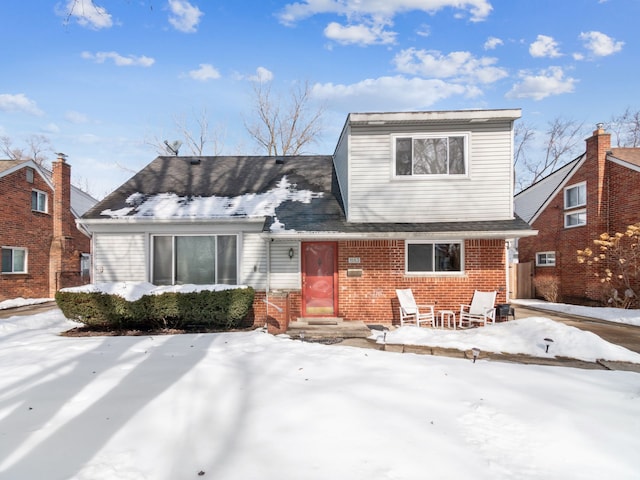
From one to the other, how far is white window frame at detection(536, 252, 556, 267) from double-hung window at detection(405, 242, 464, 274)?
9956mm

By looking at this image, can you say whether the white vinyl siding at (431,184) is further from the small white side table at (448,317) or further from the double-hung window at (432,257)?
the small white side table at (448,317)

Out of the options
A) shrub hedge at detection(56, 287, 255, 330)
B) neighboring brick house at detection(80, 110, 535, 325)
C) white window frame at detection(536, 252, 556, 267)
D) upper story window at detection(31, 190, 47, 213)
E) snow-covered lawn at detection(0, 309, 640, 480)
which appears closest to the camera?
snow-covered lawn at detection(0, 309, 640, 480)

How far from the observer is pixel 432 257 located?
29.8 ft

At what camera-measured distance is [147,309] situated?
8.15m

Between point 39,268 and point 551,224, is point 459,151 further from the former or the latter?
point 39,268

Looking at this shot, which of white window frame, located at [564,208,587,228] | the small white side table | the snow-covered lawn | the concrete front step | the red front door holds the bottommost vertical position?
the concrete front step

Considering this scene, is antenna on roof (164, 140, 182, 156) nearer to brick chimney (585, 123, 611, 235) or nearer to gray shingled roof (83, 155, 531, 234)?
gray shingled roof (83, 155, 531, 234)

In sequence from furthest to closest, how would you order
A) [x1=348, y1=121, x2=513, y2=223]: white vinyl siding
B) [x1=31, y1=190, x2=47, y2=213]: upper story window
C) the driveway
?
[x1=31, y1=190, x2=47, y2=213]: upper story window < [x1=348, y1=121, x2=513, y2=223]: white vinyl siding < the driveway

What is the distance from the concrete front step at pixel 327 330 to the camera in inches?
303

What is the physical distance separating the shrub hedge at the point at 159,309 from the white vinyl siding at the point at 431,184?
3.65 meters

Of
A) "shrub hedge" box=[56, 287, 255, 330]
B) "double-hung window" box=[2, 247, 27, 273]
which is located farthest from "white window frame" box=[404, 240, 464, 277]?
"double-hung window" box=[2, 247, 27, 273]

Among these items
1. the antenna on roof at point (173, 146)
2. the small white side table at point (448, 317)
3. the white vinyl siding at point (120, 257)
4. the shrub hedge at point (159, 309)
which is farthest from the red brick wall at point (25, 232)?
the small white side table at point (448, 317)

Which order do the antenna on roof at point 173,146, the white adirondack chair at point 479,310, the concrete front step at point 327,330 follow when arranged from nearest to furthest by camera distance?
the concrete front step at point 327,330, the white adirondack chair at point 479,310, the antenna on roof at point 173,146

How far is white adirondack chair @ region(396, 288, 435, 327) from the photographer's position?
8469 millimetres
